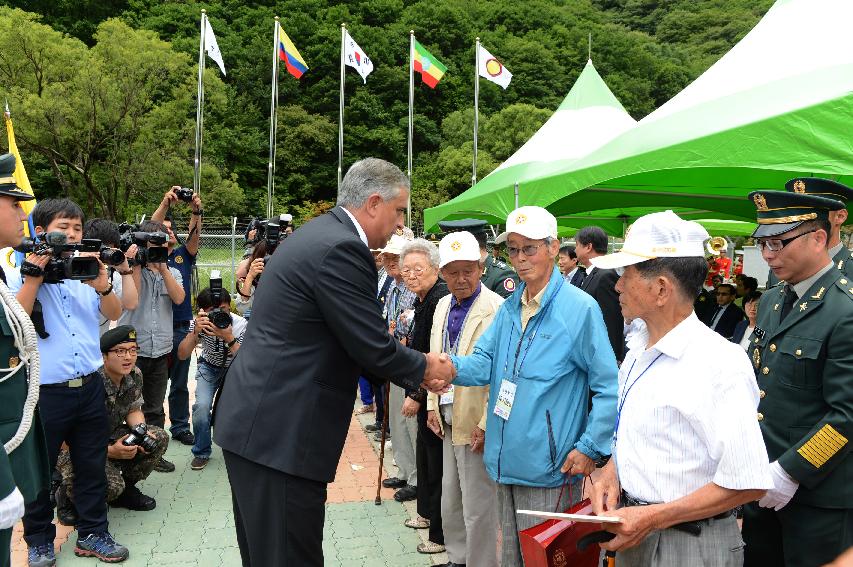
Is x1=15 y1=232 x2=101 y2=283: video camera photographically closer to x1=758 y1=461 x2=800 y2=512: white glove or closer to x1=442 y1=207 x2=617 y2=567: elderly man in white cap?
x1=442 y1=207 x2=617 y2=567: elderly man in white cap

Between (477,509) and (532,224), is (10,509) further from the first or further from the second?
(532,224)

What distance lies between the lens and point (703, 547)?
192 centimetres

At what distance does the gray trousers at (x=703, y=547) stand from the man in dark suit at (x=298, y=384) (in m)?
1.19

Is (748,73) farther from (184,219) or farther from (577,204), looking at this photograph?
(184,219)

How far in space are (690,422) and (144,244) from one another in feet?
14.5

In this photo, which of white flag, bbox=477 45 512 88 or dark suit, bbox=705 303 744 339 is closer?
dark suit, bbox=705 303 744 339

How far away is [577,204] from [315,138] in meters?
34.4

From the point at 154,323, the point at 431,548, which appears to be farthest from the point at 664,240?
the point at 154,323

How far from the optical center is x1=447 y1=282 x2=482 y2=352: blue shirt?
384cm

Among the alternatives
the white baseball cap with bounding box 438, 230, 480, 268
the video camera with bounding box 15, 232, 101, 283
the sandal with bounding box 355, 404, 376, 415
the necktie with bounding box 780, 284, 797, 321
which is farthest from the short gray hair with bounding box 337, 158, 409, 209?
the sandal with bounding box 355, 404, 376, 415

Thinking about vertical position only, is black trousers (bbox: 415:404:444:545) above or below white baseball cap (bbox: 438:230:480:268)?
below

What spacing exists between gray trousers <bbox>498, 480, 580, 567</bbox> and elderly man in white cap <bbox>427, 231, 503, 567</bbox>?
488mm

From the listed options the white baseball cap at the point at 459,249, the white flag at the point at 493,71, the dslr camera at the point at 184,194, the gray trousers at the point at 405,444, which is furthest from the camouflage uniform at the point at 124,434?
the white flag at the point at 493,71

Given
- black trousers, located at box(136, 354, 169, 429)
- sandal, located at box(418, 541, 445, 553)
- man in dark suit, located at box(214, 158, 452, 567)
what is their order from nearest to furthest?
man in dark suit, located at box(214, 158, 452, 567) < sandal, located at box(418, 541, 445, 553) < black trousers, located at box(136, 354, 169, 429)
